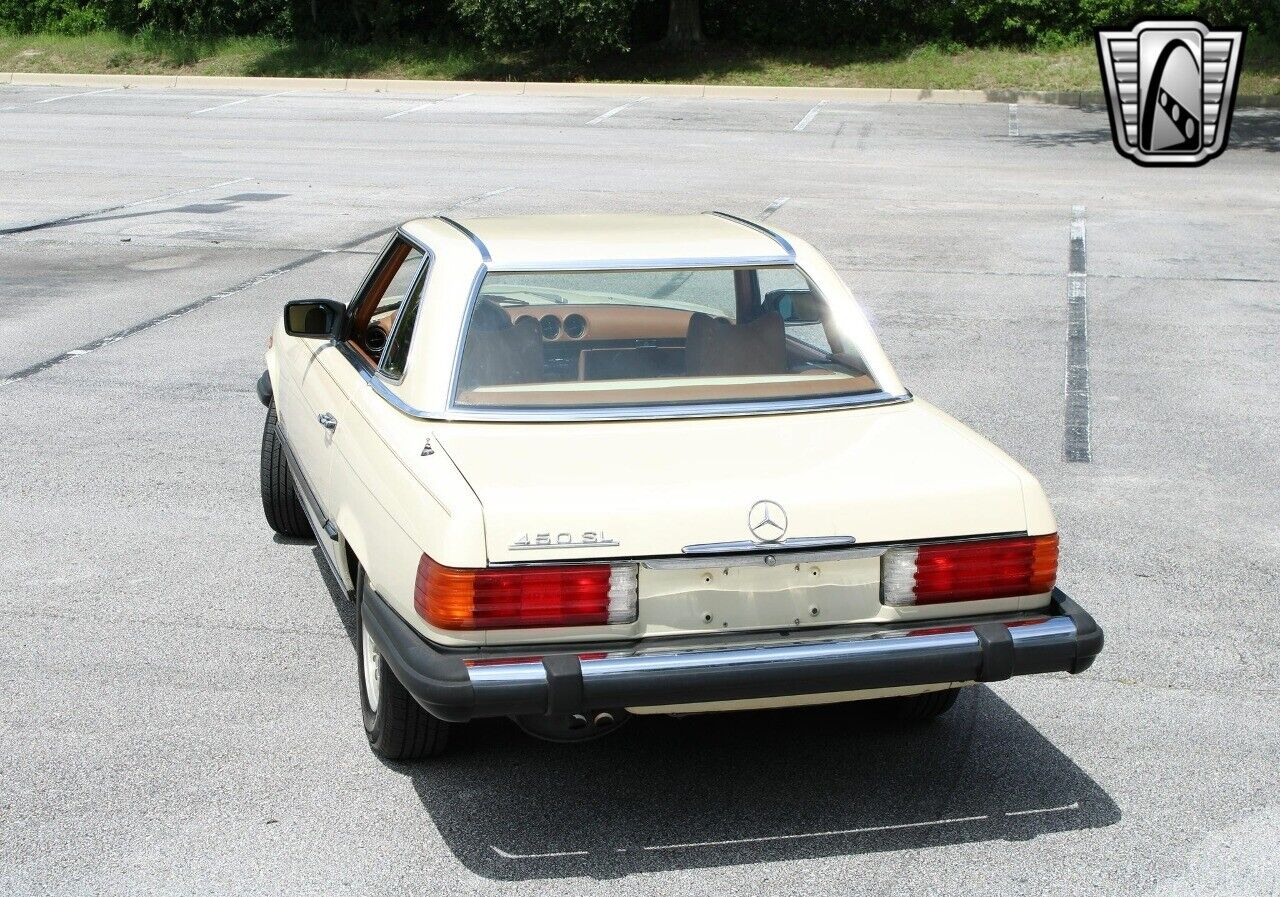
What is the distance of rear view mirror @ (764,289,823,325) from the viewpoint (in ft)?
16.4

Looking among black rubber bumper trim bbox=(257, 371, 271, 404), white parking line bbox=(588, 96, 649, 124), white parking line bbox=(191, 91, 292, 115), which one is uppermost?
black rubber bumper trim bbox=(257, 371, 271, 404)

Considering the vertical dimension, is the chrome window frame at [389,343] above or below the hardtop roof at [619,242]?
below

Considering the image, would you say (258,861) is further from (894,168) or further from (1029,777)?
(894,168)

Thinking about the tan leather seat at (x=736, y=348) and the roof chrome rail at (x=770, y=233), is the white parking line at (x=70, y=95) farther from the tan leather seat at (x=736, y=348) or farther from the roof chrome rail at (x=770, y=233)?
the tan leather seat at (x=736, y=348)

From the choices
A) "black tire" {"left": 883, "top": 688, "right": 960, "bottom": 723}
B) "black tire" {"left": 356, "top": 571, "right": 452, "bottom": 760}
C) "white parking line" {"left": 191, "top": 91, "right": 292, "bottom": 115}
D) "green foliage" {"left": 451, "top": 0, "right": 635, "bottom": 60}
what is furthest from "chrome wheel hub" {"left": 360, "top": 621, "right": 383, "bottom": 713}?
"green foliage" {"left": 451, "top": 0, "right": 635, "bottom": 60}

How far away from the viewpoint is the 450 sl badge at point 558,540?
3.79 meters

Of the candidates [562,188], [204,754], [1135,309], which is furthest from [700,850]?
[562,188]

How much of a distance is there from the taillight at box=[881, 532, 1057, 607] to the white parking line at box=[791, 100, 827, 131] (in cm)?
2317

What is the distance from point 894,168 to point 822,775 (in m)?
17.9

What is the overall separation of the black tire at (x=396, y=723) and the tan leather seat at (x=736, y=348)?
1236mm

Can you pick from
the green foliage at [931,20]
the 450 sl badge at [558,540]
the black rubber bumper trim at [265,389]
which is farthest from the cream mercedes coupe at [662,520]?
the green foliage at [931,20]

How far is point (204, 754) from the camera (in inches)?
180

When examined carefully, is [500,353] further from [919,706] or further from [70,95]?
[70,95]

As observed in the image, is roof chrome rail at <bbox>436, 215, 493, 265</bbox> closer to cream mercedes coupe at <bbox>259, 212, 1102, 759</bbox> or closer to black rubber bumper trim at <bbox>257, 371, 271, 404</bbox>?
cream mercedes coupe at <bbox>259, 212, 1102, 759</bbox>
